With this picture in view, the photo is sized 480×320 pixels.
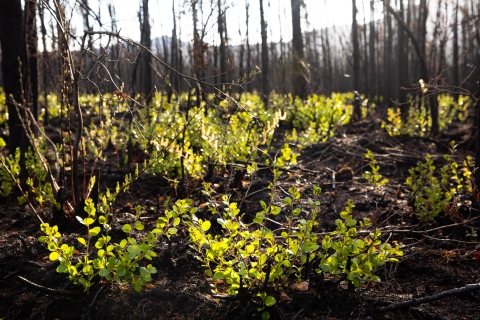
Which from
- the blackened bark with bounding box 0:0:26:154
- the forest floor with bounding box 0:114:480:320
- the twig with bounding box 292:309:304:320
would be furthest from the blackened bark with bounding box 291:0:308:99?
the twig with bounding box 292:309:304:320

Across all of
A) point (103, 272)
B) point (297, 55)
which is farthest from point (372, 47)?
point (103, 272)

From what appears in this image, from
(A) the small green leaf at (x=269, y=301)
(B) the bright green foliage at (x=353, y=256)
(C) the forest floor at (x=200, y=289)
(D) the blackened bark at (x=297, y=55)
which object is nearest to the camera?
(A) the small green leaf at (x=269, y=301)

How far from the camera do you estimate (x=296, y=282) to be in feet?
8.18

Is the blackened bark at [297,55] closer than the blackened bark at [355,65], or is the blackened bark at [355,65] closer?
the blackened bark at [297,55]

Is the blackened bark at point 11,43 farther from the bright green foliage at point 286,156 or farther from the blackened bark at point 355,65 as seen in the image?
the blackened bark at point 355,65

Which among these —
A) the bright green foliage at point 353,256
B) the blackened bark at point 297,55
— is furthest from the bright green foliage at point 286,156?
the blackened bark at point 297,55

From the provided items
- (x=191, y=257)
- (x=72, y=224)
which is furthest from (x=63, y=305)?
(x=72, y=224)

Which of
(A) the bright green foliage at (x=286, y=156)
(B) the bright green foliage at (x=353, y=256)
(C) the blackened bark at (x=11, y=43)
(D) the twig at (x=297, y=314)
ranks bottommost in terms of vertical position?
(D) the twig at (x=297, y=314)

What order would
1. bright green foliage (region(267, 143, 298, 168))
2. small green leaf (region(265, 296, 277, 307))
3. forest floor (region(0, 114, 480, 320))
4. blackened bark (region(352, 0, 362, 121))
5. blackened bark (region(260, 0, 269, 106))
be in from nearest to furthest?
small green leaf (region(265, 296, 277, 307))
forest floor (region(0, 114, 480, 320))
bright green foliage (region(267, 143, 298, 168))
blackened bark (region(352, 0, 362, 121))
blackened bark (region(260, 0, 269, 106))

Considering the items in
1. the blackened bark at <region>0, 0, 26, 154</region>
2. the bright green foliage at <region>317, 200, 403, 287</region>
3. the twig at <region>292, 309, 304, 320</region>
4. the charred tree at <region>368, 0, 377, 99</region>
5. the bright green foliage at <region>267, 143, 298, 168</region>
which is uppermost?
the charred tree at <region>368, 0, 377, 99</region>

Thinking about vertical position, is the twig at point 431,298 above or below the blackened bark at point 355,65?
below

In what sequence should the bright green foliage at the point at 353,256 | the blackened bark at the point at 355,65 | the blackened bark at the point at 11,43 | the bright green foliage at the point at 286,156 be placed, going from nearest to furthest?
the bright green foliage at the point at 353,256 < the bright green foliage at the point at 286,156 < the blackened bark at the point at 11,43 < the blackened bark at the point at 355,65

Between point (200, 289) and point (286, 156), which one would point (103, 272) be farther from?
point (286, 156)

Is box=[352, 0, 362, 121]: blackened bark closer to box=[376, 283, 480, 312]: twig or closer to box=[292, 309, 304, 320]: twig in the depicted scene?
box=[376, 283, 480, 312]: twig
